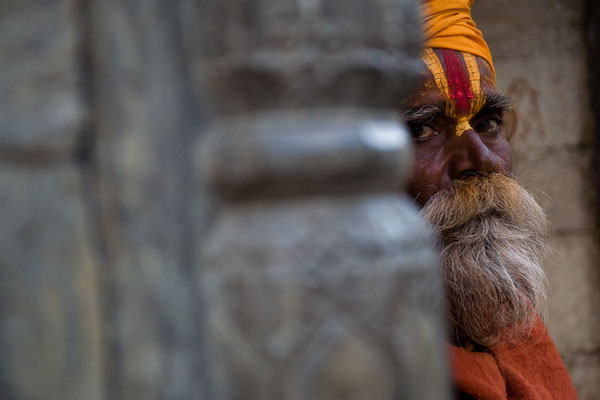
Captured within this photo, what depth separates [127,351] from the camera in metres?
0.31

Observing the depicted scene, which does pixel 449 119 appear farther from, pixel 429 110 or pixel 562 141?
pixel 562 141

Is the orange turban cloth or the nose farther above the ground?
the orange turban cloth

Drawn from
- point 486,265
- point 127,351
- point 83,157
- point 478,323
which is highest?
point 83,157

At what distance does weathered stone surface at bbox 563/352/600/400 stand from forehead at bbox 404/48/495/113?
123 cm

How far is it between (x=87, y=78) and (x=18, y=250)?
11 centimetres

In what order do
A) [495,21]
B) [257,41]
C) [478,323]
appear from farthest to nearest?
[495,21]
[478,323]
[257,41]

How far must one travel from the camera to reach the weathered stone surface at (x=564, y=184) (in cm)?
194

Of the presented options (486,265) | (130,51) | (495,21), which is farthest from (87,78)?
(495,21)

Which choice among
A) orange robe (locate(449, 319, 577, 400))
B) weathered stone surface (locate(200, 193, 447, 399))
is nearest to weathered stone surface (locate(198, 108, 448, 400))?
weathered stone surface (locate(200, 193, 447, 399))

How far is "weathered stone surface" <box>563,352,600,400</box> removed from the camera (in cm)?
195

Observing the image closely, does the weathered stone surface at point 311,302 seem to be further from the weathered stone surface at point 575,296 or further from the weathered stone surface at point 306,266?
the weathered stone surface at point 575,296

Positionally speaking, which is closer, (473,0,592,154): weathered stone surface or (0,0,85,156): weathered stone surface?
(0,0,85,156): weathered stone surface

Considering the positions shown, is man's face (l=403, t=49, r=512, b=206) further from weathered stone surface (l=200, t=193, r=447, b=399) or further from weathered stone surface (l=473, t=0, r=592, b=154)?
weathered stone surface (l=200, t=193, r=447, b=399)

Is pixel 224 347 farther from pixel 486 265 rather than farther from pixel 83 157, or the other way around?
pixel 486 265
